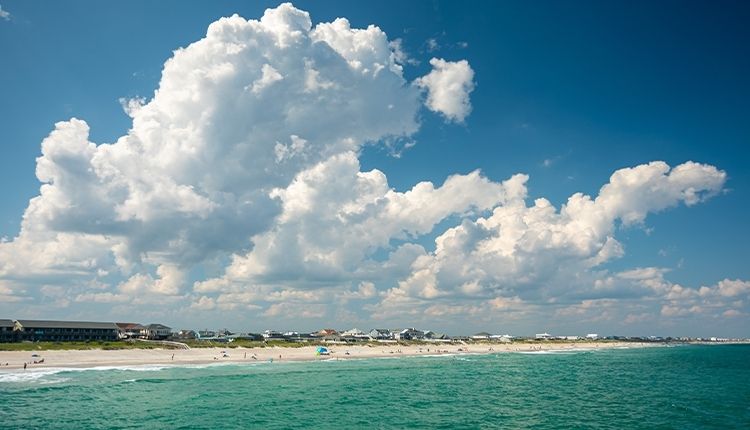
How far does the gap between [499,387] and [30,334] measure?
133896mm

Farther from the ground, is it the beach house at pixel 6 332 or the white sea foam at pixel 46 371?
the beach house at pixel 6 332

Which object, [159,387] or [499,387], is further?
[499,387]

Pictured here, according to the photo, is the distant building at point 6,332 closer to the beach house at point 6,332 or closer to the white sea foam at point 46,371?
the beach house at point 6,332

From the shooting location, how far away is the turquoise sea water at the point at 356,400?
43.5m

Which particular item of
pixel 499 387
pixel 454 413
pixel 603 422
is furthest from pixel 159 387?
pixel 603 422

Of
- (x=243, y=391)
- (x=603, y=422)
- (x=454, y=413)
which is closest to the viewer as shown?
(x=603, y=422)

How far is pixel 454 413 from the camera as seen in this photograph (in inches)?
1918

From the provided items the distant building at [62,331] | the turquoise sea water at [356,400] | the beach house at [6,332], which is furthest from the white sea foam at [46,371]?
the distant building at [62,331]

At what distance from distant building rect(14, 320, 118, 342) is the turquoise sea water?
7248cm

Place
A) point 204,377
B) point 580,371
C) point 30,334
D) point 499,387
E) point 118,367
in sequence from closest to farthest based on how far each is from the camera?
point 499,387 → point 204,377 → point 118,367 → point 580,371 → point 30,334

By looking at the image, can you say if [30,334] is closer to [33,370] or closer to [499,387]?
[33,370]

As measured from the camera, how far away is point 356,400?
55438 mm

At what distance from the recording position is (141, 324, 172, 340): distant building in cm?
17012

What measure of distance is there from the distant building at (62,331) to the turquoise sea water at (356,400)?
238 ft
